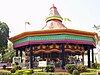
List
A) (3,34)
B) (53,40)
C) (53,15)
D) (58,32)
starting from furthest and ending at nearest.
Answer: (3,34) < (53,15) < (53,40) < (58,32)

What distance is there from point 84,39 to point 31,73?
34.3 feet

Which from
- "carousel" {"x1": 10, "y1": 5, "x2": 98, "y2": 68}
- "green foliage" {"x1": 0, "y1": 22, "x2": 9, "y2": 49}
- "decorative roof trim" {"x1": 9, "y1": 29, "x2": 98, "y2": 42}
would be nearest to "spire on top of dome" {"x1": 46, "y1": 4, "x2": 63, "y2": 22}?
"carousel" {"x1": 10, "y1": 5, "x2": 98, "y2": 68}

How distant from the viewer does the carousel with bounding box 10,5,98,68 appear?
Result: 31.9m

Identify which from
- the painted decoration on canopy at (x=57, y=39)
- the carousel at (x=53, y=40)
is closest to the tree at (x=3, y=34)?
the carousel at (x=53, y=40)

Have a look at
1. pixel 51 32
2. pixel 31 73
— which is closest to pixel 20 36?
pixel 51 32

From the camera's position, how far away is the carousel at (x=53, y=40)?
31.9 metres

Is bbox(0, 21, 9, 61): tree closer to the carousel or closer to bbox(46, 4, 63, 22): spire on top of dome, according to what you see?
the carousel

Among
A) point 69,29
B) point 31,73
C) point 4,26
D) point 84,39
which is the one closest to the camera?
point 31,73

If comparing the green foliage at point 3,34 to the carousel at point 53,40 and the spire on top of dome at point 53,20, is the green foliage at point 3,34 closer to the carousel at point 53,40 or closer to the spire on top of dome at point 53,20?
the carousel at point 53,40

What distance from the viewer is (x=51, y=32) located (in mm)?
32156

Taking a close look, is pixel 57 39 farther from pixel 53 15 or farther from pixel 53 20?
pixel 53 15

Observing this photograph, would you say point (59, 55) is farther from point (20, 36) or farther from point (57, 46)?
point (20, 36)

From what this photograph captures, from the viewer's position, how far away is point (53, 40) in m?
32.1

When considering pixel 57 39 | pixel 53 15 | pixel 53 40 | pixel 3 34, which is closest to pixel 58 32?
pixel 57 39
